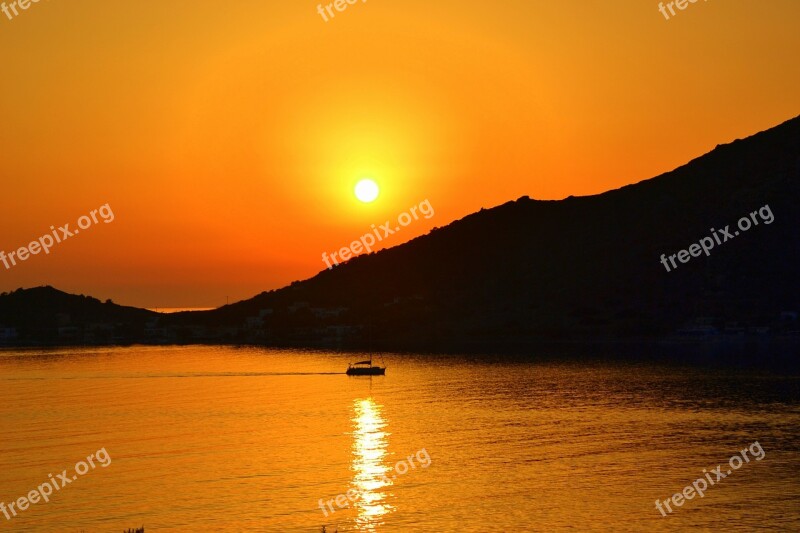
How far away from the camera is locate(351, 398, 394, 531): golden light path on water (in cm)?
5700

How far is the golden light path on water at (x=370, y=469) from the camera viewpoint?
187ft

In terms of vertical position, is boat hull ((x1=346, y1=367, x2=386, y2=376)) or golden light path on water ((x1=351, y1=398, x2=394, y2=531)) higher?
boat hull ((x1=346, y1=367, x2=386, y2=376))

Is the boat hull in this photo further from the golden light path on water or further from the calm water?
the golden light path on water

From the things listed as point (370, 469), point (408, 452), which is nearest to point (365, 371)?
→ point (408, 452)

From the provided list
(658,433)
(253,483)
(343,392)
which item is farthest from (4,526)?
(343,392)

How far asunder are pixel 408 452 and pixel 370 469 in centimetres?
884

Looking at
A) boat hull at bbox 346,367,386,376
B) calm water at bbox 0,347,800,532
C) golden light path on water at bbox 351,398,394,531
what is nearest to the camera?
calm water at bbox 0,347,800,532

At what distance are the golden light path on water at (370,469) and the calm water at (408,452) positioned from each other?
0.97 feet

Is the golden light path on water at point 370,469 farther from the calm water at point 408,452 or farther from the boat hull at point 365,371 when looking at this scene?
the boat hull at point 365,371

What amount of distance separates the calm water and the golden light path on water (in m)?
0.30

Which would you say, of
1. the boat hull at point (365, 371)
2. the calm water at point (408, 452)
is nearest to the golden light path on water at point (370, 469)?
the calm water at point (408, 452)

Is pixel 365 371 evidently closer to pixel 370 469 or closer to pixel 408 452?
pixel 408 452

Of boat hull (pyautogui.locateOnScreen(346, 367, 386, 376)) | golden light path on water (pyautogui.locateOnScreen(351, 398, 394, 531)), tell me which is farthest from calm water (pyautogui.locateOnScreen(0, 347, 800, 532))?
boat hull (pyautogui.locateOnScreen(346, 367, 386, 376))

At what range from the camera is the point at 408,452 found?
80.8 metres
